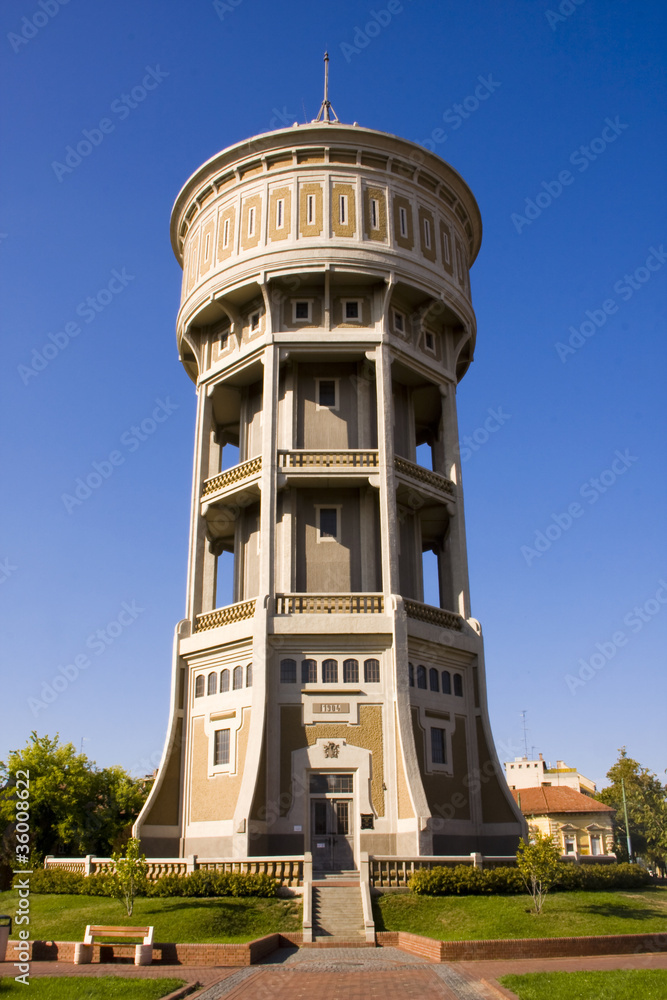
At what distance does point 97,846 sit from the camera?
149 feet

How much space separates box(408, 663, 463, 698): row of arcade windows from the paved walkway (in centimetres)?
1277

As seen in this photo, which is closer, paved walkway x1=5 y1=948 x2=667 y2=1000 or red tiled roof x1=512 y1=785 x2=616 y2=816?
paved walkway x1=5 y1=948 x2=667 y2=1000

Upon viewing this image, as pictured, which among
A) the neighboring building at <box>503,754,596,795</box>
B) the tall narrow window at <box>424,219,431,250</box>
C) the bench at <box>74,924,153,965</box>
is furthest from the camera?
the neighboring building at <box>503,754,596,795</box>

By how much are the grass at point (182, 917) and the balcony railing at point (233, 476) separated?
16492mm

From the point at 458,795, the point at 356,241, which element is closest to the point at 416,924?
the point at 458,795

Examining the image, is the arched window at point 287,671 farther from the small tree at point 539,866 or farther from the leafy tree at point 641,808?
the leafy tree at point 641,808

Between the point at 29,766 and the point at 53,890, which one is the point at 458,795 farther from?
the point at 29,766

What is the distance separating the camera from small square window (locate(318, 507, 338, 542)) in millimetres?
34906

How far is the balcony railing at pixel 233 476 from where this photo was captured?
115ft

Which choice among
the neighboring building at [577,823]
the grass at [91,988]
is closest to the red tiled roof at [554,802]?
the neighboring building at [577,823]

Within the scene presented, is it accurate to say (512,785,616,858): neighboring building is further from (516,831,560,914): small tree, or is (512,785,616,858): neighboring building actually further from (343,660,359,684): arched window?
(516,831,560,914): small tree

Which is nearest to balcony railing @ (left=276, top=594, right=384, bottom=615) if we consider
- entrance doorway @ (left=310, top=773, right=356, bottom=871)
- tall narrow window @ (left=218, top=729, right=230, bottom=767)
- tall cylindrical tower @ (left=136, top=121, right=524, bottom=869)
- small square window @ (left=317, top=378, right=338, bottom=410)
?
tall cylindrical tower @ (left=136, top=121, right=524, bottom=869)

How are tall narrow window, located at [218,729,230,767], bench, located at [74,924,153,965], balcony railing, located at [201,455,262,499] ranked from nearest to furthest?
bench, located at [74,924,153,965] → tall narrow window, located at [218,729,230,767] → balcony railing, located at [201,455,262,499]

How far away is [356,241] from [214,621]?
1658 cm
